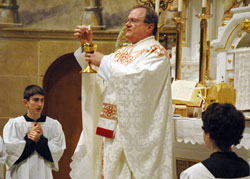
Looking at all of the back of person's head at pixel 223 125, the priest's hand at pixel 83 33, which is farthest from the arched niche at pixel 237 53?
the back of person's head at pixel 223 125

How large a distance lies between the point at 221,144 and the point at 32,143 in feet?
10.5

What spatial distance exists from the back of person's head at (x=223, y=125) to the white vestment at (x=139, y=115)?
4.38 feet

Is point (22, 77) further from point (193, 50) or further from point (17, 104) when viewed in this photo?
point (193, 50)

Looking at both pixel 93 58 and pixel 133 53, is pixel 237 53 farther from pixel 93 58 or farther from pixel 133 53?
pixel 93 58

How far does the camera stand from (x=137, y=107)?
3.99 meters

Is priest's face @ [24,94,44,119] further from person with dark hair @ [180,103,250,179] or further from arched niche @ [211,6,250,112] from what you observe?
person with dark hair @ [180,103,250,179]

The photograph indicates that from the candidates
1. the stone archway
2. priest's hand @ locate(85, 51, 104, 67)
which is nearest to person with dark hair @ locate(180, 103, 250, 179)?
priest's hand @ locate(85, 51, 104, 67)

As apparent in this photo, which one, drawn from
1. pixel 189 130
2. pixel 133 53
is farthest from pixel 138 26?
pixel 189 130

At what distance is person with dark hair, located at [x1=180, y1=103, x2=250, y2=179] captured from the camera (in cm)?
260

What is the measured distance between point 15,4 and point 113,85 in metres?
5.50

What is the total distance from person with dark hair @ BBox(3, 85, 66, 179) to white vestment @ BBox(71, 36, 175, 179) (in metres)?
1.54

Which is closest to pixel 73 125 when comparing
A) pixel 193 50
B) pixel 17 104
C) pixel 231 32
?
pixel 17 104

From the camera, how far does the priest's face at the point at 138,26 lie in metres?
4.25

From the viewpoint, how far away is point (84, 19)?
8914mm
